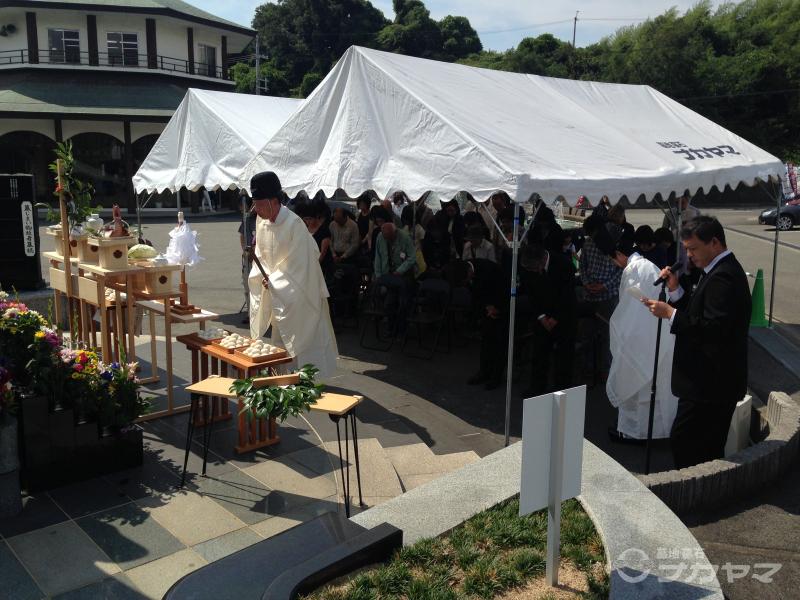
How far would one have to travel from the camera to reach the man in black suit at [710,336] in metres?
4.49

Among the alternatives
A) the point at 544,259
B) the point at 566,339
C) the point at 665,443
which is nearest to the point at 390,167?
the point at 544,259

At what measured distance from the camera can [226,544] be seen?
14.6 feet

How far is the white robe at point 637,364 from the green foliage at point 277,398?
9.48 ft

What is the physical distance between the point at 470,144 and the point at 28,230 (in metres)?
6.21

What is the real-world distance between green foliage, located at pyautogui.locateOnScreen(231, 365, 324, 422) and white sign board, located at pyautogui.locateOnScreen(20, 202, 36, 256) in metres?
6.15

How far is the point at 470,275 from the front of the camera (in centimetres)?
982

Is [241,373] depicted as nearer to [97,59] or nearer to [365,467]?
[365,467]

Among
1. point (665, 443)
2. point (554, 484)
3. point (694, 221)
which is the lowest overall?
point (665, 443)

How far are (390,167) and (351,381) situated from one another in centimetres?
239

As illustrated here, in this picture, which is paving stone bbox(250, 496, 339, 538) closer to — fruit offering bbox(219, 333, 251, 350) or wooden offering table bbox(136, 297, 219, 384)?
fruit offering bbox(219, 333, 251, 350)

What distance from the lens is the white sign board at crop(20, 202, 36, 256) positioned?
31.4 feet

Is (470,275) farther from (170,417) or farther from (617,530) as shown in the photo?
(617,530)

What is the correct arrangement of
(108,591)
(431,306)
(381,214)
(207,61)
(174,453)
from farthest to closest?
1. (207,61)
2. (381,214)
3. (431,306)
4. (174,453)
5. (108,591)

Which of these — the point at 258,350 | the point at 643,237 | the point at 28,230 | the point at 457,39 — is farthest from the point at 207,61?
the point at 258,350
